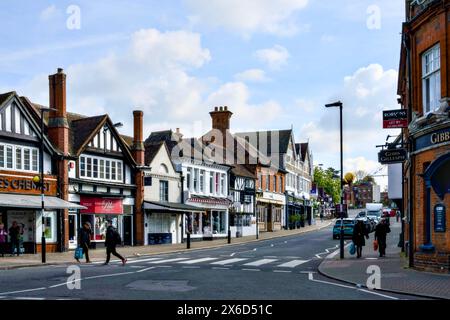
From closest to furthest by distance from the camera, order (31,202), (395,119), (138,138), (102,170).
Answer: (395,119) → (31,202) → (102,170) → (138,138)

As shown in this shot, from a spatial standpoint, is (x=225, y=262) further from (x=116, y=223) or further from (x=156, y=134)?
(x=156, y=134)

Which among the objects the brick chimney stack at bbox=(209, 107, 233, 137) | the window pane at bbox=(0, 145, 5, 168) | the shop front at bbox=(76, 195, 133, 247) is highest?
the brick chimney stack at bbox=(209, 107, 233, 137)

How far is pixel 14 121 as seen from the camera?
3006cm

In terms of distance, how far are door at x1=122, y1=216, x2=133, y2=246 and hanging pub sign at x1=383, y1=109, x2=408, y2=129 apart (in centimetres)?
2115

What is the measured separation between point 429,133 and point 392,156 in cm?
228

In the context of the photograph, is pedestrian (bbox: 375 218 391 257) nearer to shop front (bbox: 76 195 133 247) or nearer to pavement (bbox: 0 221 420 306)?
pavement (bbox: 0 221 420 306)

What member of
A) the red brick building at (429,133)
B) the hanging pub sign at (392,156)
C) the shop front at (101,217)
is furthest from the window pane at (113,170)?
the red brick building at (429,133)

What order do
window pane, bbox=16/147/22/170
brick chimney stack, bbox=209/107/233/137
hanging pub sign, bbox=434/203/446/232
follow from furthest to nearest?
brick chimney stack, bbox=209/107/233/137 → window pane, bbox=16/147/22/170 → hanging pub sign, bbox=434/203/446/232

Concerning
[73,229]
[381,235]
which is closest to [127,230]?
[73,229]

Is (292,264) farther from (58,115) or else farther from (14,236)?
(58,115)

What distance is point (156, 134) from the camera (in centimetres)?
5016

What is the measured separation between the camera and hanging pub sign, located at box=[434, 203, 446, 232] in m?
19.0

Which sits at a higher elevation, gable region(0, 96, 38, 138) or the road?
gable region(0, 96, 38, 138)

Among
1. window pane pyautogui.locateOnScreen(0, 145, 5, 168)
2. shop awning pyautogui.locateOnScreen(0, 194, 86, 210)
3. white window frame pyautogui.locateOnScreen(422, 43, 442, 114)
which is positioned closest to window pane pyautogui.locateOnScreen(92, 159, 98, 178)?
shop awning pyautogui.locateOnScreen(0, 194, 86, 210)
